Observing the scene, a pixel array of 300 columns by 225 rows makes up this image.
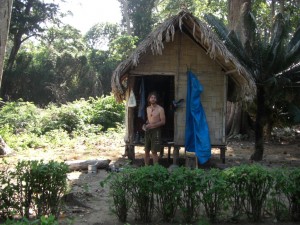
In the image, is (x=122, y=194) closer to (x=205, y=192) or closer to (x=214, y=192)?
(x=205, y=192)

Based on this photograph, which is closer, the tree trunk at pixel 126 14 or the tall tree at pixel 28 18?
the tall tree at pixel 28 18

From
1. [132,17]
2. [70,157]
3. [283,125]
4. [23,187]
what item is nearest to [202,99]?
[70,157]

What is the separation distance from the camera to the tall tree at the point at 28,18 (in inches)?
1007

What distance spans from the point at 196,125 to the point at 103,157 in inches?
127

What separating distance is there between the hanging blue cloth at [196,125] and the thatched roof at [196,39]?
2.74 feet

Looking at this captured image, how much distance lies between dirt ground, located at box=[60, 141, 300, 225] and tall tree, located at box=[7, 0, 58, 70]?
1757cm

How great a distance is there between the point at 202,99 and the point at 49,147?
5.85 m

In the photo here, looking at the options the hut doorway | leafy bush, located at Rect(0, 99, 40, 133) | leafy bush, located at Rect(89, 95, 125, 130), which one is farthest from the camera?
leafy bush, located at Rect(89, 95, 125, 130)

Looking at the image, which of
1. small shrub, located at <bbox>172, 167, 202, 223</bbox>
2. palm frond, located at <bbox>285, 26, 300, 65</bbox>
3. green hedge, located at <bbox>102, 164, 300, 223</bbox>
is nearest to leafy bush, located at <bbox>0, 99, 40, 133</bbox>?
palm frond, located at <bbox>285, 26, 300, 65</bbox>

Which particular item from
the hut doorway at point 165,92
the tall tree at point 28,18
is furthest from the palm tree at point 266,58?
the tall tree at point 28,18

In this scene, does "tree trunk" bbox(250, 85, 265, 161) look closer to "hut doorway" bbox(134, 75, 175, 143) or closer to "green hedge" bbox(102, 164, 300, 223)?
"hut doorway" bbox(134, 75, 175, 143)

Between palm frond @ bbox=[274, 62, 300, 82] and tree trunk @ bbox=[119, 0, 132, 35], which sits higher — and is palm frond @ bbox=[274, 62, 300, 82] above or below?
below

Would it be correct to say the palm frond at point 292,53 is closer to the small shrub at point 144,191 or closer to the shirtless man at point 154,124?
the shirtless man at point 154,124

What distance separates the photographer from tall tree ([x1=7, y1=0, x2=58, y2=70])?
83.9ft
